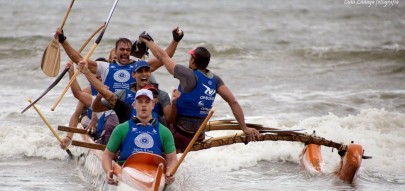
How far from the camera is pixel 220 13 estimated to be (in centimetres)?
3231

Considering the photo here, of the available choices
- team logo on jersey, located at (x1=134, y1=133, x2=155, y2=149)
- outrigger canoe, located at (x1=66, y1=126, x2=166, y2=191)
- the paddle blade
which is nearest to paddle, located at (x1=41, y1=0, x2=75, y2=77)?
the paddle blade

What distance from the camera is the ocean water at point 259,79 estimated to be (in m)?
11.4

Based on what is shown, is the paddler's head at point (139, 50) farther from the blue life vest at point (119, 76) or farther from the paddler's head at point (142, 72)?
the paddler's head at point (142, 72)

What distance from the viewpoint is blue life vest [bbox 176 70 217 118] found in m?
9.73

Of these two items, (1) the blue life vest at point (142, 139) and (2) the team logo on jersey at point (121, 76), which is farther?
(2) the team logo on jersey at point (121, 76)

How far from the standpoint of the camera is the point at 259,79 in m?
20.2

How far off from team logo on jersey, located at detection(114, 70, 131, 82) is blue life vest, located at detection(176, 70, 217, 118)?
94cm

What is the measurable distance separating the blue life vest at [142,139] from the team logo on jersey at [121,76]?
2341 millimetres

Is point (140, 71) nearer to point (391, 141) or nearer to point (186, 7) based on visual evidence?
point (391, 141)

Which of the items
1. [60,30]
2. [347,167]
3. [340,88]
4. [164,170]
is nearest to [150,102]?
[164,170]

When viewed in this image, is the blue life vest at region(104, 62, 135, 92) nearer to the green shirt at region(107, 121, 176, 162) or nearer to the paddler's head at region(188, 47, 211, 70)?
the paddler's head at region(188, 47, 211, 70)

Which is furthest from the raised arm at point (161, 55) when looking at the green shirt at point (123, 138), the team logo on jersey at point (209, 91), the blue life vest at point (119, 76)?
the green shirt at point (123, 138)

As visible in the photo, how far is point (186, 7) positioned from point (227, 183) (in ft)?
77.3

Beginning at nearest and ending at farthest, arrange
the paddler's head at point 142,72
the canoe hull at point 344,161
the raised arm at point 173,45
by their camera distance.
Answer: the paddler's head at point 142,72 < the raised arm at point 173,45 < the canoe hull at point 344,161
